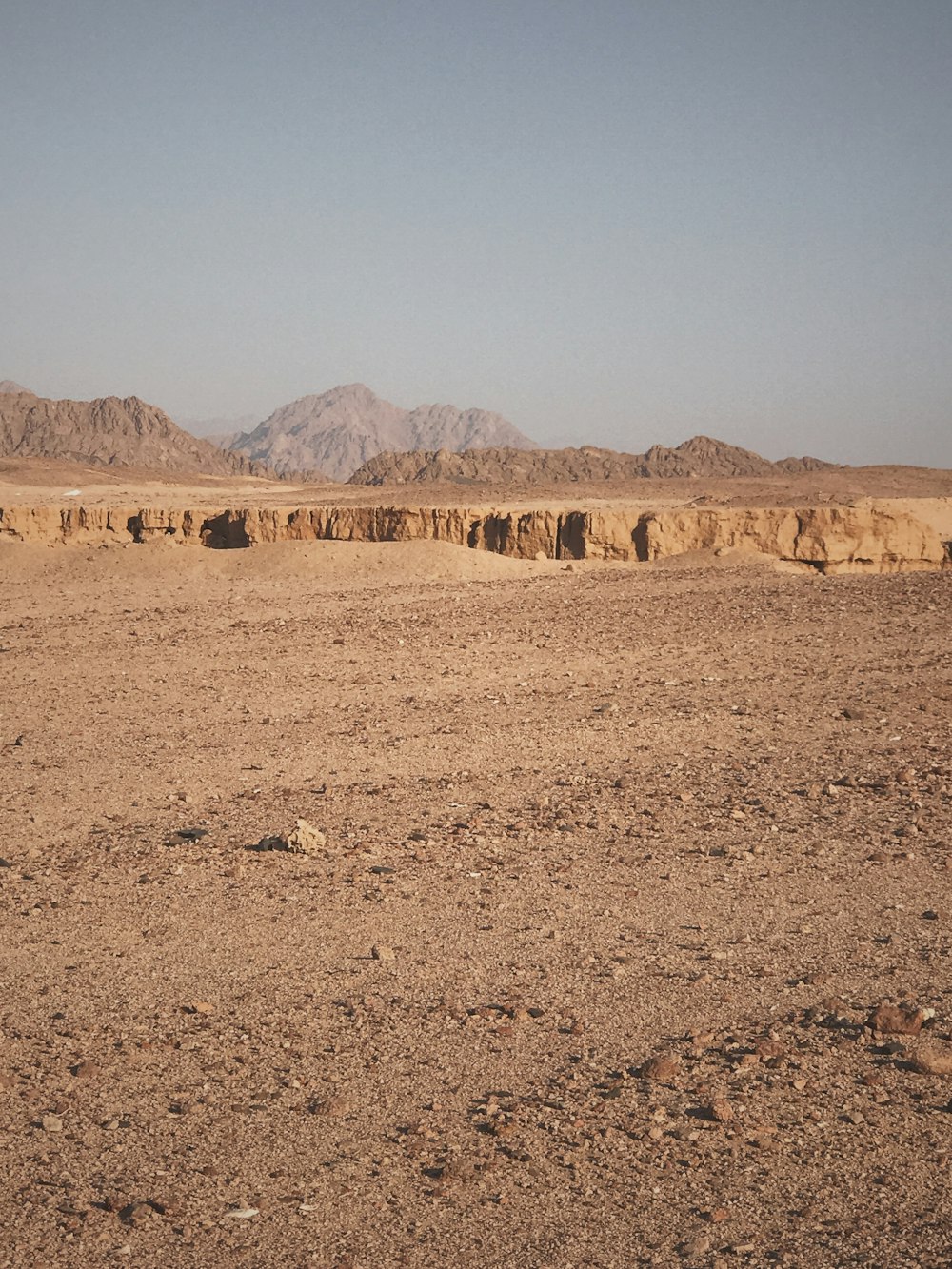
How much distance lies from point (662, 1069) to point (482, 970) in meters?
1.12

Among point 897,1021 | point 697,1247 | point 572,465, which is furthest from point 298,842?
point 572,465

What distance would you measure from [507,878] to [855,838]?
2070 millimetres

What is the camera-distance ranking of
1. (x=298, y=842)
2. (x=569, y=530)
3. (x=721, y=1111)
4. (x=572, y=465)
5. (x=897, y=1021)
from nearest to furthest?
(x=721, y=1111) → (x=897, y=1021) → (x=298, y=842) → (x=569, y=530) → (x=572, y=465)

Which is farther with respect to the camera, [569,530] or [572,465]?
[572,465]

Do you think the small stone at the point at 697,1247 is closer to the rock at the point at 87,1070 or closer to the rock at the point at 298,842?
the rock at the point at 87,1070

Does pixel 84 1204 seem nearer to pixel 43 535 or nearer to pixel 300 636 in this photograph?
pixel 300 636

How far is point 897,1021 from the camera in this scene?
434 cm

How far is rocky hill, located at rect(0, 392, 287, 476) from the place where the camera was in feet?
382

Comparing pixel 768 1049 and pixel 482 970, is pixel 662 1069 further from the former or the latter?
pixel 482 970

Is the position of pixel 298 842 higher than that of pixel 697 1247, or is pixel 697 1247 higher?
pixel 298 842

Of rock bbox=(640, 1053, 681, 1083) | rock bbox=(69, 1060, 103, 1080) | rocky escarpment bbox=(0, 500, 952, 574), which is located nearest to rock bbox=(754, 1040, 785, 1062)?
rock bbox=(640, 1053, 681, 1083)

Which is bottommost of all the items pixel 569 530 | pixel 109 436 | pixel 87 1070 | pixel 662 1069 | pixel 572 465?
pixel 87 1070

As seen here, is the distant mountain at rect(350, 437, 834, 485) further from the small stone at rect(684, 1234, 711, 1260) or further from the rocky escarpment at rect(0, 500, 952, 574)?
the small stone at rect(684, 1234, 711, 1260)

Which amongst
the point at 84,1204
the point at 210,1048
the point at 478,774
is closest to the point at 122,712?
the point at 478,774
